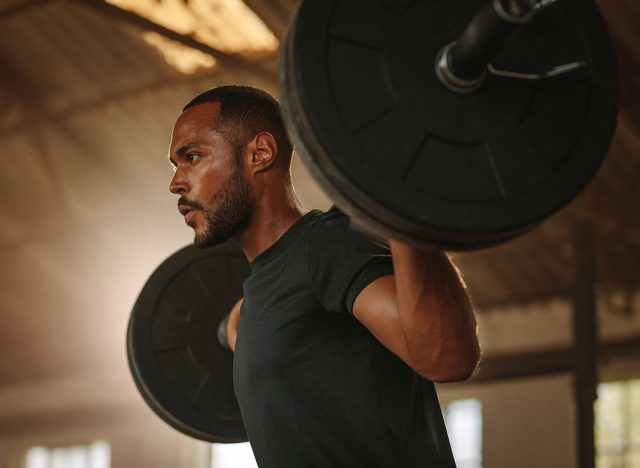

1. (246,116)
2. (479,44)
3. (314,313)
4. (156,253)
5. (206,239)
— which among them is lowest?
(314,313)

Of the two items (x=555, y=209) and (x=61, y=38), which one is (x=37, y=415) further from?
(x=555, y=209)

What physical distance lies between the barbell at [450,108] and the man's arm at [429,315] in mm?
79

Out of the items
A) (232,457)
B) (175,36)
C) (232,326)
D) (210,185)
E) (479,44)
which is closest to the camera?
(479,44)

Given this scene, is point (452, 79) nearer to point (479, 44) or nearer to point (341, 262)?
point (479, 44)

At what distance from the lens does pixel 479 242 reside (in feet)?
4.47

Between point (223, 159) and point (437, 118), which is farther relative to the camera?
point (223, 159)

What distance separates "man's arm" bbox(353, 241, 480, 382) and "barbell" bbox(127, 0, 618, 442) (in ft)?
0.26

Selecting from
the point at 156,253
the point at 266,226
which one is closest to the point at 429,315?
the point at 266,226

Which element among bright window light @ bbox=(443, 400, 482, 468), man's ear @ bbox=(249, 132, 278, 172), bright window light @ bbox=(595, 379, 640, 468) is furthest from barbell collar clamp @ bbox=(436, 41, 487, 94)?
bright window light @ bbox=(443, 400, 482, 468)

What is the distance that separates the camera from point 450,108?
4.51 feet

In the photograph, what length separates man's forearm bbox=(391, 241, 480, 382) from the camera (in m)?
1.42

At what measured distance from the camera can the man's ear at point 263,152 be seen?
1821mm

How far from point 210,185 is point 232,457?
852 centimetres

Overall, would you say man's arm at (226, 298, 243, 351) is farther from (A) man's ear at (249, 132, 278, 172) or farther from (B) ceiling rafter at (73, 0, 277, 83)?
(B) ceiling rafter at (73, 0, 277, 83)
